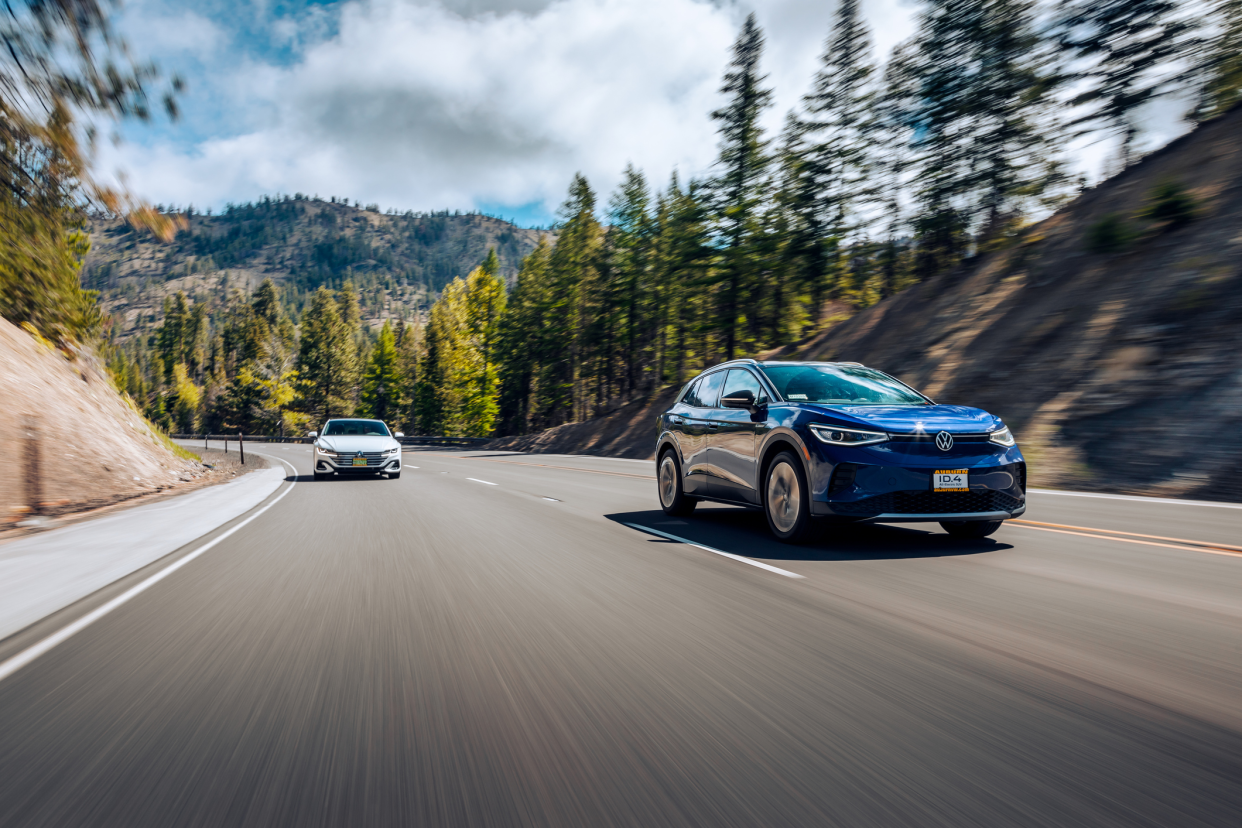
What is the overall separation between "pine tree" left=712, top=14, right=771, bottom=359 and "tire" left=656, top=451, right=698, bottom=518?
30.1 meters

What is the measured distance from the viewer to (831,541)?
7953mm

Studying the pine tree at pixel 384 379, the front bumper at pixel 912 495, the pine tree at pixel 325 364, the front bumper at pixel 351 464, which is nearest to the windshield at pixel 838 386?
the front bumper at pixel 912 495

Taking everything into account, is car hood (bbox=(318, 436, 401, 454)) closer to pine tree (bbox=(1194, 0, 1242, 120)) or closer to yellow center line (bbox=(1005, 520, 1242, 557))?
yellow center line (bbox=(1005, 520, 1242, 557))

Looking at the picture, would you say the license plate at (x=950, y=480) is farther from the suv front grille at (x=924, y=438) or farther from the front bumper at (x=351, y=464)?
the front bumper at (x=351, y=464)

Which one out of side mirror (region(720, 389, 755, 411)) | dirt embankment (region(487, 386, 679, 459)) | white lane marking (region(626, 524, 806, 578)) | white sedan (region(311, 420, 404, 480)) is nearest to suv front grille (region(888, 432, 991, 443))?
white lane marking (region(626, 524, 806, 578))

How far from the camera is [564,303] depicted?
59.3m

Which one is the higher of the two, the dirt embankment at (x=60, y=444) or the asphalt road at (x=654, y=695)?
the dirt embankment at (x=60, y=444)

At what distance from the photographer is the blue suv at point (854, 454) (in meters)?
6.83

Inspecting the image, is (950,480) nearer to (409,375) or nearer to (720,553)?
(720,553)

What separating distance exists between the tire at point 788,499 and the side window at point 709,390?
1.94 m

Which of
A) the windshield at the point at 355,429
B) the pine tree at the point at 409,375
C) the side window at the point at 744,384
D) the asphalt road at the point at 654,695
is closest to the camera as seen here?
the asphalt road at the point at 654,695

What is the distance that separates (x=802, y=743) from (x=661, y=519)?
751 centimetres

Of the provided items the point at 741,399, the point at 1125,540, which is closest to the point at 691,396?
the point at 741,399

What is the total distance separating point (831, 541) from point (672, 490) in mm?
3069
